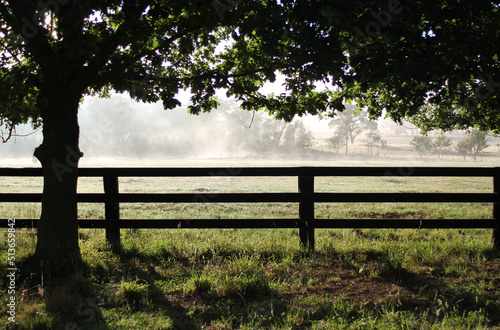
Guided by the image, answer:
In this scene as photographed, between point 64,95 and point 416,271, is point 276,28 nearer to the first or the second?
point 64,95

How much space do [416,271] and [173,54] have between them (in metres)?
5.50

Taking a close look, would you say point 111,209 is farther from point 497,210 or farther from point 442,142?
point 442,142

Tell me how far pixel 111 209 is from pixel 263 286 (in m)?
3.28

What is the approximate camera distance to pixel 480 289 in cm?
432

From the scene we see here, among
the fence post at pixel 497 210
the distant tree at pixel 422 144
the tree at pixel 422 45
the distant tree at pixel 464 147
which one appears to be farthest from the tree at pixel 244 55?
the distant tree at pixel 422 144

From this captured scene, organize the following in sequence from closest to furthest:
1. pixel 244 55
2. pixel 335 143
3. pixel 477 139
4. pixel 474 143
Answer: pixel 244 55, pixel 477 139, pixel 474 143, pixel 335 143

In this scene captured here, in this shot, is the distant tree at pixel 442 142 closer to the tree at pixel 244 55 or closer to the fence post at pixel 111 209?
the tree at pixel 244 55

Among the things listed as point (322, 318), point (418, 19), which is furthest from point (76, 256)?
point (418, 19)

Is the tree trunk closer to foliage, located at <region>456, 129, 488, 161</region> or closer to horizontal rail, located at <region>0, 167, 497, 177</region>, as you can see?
horizontal rail, located at <region>0, 167, 497, 177</region>

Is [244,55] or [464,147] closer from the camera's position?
[244,55]

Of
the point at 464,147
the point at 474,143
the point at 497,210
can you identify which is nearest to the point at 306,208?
the point at 497,210

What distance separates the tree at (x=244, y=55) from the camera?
154 inches

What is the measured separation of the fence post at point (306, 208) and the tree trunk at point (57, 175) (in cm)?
358

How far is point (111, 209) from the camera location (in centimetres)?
611
